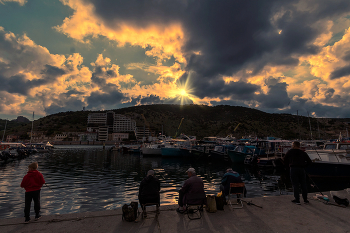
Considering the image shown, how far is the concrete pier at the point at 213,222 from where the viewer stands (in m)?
5.36

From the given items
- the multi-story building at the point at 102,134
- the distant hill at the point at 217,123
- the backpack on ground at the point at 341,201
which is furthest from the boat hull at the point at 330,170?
the multi-story building at the point at 102,134

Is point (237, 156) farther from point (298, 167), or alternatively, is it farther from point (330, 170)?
point (298, 167)

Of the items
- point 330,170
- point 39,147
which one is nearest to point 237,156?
point 330,170

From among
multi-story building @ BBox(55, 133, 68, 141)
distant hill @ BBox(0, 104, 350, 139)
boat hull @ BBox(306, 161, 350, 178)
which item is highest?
distant hill @ BBox(0, 104, 350, 139)

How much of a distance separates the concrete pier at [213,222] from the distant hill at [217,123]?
225 ft

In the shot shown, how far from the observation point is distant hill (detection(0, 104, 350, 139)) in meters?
90.5

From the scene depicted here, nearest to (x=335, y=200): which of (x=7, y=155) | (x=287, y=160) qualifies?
(x=287, y=160)

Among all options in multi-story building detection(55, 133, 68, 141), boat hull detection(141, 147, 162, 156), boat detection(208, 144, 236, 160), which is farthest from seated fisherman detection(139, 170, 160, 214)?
multi-story building detection(55, 133, 68, 141)

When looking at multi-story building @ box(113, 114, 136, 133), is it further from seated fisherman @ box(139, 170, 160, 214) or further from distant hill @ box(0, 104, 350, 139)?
seated fisherman @ box(139, 170, 160, 214)

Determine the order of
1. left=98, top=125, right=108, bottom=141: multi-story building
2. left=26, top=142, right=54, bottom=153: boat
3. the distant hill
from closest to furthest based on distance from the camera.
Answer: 1. left=26, top=142, right=54, bottom=153: boat
2. the distant hill
3. left=98, top=125, right=108, bottom=141: multi-story building

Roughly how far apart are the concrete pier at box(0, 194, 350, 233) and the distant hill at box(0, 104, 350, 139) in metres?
68.6

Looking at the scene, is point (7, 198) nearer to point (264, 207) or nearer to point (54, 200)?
point (54, 200)

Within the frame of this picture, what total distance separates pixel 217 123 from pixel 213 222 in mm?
125555

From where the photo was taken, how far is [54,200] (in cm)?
1164
